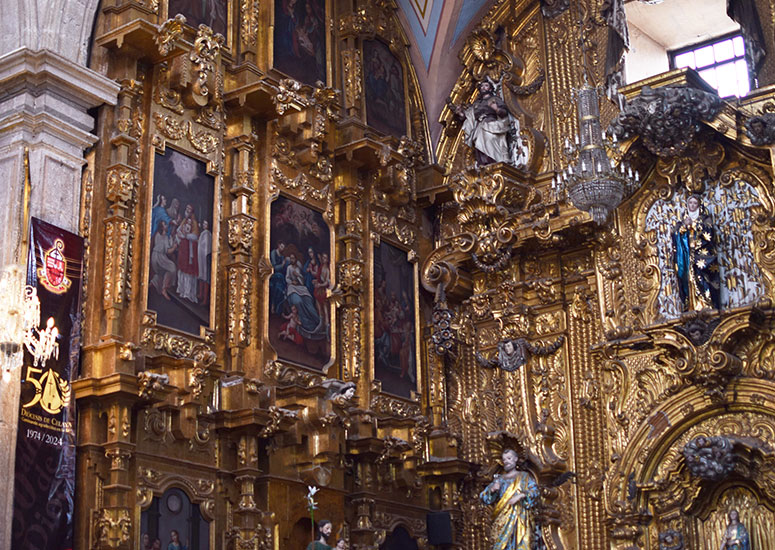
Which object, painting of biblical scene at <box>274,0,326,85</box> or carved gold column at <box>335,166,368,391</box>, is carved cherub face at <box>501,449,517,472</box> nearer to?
Result: carved gold column at <box>335,166,368,391</box>

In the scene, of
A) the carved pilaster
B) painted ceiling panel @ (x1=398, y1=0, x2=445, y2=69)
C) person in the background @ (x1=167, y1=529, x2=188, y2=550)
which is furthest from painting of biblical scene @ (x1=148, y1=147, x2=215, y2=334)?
painted ceiling panel @ (x1=398, y1=0, x2=445, y2=69)

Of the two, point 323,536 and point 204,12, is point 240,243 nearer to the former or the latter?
point 204,12

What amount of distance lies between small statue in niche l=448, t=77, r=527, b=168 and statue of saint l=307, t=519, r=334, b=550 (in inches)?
217

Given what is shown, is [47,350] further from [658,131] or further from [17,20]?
[658,131]

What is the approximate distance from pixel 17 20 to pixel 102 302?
3020mm

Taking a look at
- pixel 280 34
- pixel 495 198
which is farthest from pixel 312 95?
pixel 495 198

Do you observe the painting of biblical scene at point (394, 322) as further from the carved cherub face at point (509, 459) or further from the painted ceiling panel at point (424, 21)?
the painted ceiling panel at point (424, 21)

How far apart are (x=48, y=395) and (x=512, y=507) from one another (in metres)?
5.38

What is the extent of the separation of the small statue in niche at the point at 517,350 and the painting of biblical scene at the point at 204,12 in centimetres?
522

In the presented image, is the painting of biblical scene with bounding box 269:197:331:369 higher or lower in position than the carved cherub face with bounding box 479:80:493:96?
lower

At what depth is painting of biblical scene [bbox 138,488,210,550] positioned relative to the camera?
441 inches

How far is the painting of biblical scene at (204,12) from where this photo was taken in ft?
43.0

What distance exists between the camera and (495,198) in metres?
15.0

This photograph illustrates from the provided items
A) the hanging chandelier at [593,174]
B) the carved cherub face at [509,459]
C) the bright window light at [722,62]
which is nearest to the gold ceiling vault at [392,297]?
the carved cherub face at [509,459]
